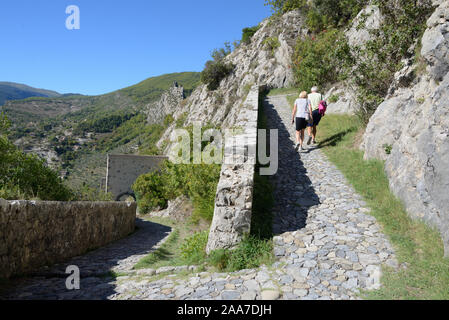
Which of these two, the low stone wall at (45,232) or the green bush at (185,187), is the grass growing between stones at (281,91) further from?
the low stone wall at (45,232)

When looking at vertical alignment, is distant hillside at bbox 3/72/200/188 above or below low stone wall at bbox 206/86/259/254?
above

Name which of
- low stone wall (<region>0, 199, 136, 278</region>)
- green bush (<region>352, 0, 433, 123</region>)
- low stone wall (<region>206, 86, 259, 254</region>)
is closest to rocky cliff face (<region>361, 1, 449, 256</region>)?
green bush (<region>352, 0, 433, 123</region>)

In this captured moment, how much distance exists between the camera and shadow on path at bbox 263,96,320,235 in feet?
16.4

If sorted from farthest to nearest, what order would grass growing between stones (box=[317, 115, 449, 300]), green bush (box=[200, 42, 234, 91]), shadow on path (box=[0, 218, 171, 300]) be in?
green bush (box=[200, 42, 234, 91]) < shadow on path (box=[0, 218, 171, 300]) < grass growing between stones (box=[317, 115, 449, 300])

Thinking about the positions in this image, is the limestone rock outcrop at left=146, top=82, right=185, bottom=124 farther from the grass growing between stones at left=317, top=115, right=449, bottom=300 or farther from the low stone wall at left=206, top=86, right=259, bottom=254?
the low stone wall at left=206, top=86, right=259, bottom=254

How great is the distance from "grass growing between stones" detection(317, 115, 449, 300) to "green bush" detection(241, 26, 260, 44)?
37.0m

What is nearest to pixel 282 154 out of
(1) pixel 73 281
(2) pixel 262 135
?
(2) pixel 262 135

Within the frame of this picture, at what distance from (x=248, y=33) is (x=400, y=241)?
42.9m

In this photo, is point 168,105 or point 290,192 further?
point 168,105

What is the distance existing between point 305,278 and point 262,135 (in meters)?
7.45

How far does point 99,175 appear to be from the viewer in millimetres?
46469

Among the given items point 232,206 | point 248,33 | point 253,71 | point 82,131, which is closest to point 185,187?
point 232,206

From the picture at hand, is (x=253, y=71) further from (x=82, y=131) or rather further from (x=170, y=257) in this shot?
(x=82, y=131)

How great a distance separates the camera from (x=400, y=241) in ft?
13.4
